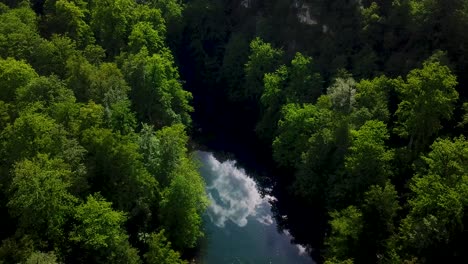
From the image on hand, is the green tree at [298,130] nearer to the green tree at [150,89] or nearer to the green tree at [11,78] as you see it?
the green tree at [150,89]

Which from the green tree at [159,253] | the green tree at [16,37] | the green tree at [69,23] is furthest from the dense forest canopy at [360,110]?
the green tree at [16,37]

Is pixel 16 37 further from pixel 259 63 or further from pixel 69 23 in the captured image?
pixel 259 63

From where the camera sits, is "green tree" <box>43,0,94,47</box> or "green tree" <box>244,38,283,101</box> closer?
"green tree" <box>43,0,94,47</box>

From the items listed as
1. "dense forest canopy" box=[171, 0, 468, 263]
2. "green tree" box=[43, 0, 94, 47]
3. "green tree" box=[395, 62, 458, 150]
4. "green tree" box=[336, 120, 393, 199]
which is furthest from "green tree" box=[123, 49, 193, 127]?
"green tree" box=[395, 62, 458, 150]

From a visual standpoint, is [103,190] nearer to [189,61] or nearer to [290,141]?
[290,141]

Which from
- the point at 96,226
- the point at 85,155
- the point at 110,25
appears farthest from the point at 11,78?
the point at 110,25

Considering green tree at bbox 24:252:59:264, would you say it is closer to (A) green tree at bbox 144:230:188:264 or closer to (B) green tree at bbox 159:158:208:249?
(A) green tree at bbox 144:230:188:264
